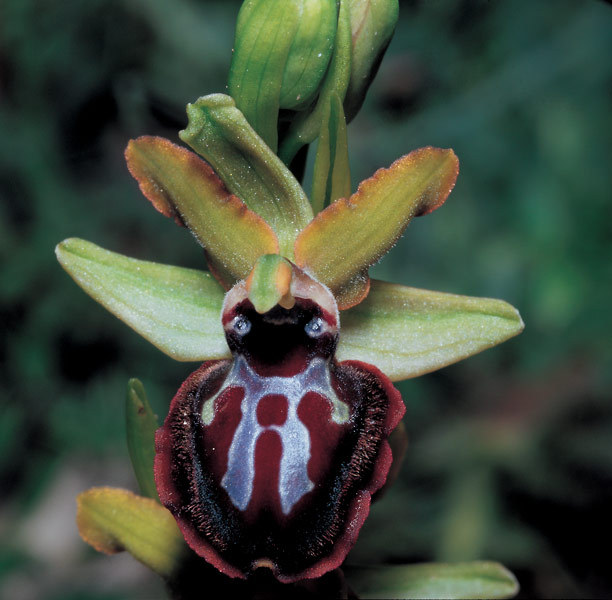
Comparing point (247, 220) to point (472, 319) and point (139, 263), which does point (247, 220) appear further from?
point (472, 319)

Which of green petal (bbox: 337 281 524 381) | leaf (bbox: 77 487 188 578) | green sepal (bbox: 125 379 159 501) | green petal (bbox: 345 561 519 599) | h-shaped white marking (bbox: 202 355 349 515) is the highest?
green petal (bbox: 337 281 524 381)

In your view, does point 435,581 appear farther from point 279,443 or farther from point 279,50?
point 279,50

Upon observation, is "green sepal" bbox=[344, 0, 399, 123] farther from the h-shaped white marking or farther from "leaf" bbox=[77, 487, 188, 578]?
"leaf" bbox=[77, 487, 188, 578]

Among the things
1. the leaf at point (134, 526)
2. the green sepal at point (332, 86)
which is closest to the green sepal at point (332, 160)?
the green sepal at point (332, 86)

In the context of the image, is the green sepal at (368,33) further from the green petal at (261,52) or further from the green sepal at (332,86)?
the green petal at (261,52)

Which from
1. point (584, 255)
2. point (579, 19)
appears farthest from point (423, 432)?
point (579, 19)

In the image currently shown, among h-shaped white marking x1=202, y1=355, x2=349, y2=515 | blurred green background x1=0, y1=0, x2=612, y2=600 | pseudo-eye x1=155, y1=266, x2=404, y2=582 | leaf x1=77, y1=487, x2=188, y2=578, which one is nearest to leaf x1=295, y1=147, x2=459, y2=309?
pseudo-eye x1=155, y1=266, x2=404, y2=582
